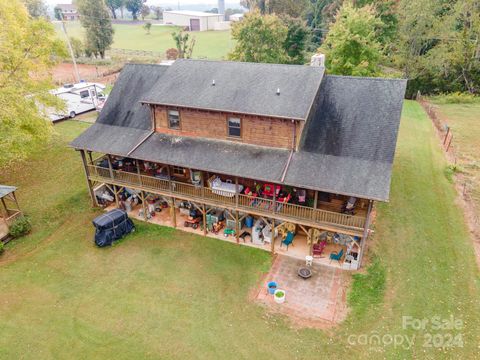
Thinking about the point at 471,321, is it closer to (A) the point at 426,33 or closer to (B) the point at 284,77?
(B) the point at 284,77

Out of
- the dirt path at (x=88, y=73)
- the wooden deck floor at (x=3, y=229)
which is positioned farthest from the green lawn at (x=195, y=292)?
the dirt path at (x=88, y=73)

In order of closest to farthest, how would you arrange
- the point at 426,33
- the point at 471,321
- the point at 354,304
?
the point at 471,321 < the point at 354,304 < the point at 426,33

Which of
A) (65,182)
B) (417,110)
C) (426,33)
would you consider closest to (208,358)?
(65,182)

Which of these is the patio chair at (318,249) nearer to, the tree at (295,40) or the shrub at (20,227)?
the shrub at (20,227)

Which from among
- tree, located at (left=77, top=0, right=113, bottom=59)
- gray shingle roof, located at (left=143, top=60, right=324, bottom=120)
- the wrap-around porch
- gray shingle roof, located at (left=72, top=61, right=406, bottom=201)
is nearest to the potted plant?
the wrap-around porch

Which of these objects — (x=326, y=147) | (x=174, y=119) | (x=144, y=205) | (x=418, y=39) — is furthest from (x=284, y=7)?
(x=144, y=205)

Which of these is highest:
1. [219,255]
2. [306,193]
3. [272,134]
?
[272,134]
